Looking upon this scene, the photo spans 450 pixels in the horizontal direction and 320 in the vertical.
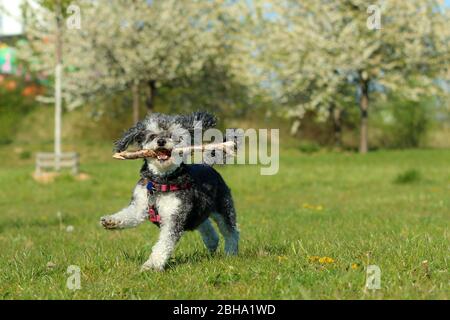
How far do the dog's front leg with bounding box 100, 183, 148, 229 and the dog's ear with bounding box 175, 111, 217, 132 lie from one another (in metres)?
0.73

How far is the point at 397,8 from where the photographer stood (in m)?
35.0

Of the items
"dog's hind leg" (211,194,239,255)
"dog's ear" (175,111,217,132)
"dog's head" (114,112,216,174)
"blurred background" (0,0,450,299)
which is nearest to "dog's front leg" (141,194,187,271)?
"dog's head" (114,112,216,174)

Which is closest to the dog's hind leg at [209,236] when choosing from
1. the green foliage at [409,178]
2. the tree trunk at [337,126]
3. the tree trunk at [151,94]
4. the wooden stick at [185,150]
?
the wooden stick at [185,150]

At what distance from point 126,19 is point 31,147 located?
8.63 metres

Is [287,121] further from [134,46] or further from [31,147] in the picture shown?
[31,147]

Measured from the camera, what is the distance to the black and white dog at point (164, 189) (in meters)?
6.12

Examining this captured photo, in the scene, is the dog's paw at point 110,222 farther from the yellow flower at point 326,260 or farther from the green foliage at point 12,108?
the green foliage at point 12,108

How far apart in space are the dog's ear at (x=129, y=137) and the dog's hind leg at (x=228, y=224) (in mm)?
1316

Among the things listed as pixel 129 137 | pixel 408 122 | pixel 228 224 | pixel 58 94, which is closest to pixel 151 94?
pixel 58 94

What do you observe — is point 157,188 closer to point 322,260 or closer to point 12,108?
point 322,260

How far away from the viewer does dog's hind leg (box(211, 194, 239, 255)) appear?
23.6 ft

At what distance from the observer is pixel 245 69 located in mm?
38844

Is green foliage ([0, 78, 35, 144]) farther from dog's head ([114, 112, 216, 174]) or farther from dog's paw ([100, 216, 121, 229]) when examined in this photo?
dog's paw ([100, 216, 121, 229])
